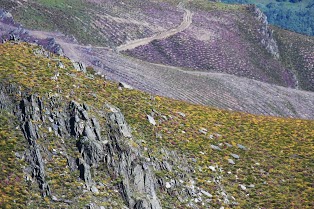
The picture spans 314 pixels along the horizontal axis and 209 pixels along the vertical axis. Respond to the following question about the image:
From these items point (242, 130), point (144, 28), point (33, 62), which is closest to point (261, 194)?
point (242, 130)

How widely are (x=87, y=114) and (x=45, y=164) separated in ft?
15.6

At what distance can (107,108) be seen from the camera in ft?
165

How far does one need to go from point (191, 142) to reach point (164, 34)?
9789cm

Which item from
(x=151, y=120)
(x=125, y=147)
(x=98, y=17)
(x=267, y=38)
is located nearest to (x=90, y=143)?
(x=125, y=147)

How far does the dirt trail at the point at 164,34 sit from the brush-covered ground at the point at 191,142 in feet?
248

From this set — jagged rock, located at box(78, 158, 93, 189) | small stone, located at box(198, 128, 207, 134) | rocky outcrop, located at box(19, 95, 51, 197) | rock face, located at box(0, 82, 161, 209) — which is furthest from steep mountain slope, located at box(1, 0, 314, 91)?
jagged rock, located at box(78, 158, 93, 189)

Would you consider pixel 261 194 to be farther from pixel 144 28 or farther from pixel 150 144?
pixel 144 28

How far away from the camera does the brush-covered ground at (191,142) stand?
4656cm

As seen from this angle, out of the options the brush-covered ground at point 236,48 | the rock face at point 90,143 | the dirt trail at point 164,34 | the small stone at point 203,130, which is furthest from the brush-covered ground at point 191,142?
the brush-covered ground at point 236,48

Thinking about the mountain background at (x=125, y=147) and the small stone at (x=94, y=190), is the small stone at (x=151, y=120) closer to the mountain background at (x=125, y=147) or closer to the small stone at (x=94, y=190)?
the mountain background at (x=125, y=147)

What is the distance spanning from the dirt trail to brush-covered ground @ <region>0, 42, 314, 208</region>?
7548 cm

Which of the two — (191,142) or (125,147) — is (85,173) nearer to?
(125,147)

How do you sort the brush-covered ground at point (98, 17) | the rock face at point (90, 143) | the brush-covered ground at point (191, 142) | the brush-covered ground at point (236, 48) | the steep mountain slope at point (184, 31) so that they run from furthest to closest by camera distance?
the brush-covered ground at point (236, 48), the steep mountain slope at point (184, 31), the brush-covered ground at point (98, 17), the brush-covered ground at point (191, 142), the rock face at point (90, 143)

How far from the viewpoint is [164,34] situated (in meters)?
150
